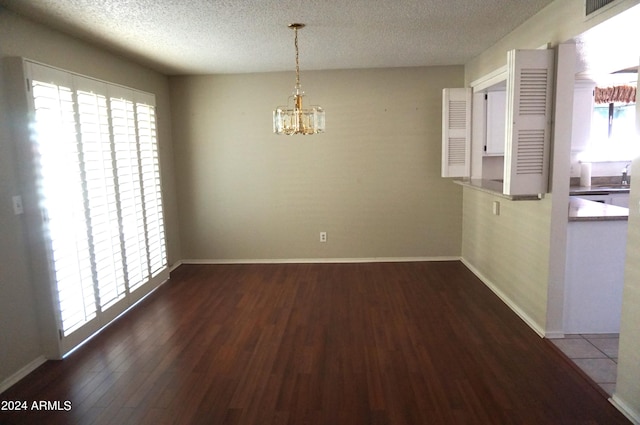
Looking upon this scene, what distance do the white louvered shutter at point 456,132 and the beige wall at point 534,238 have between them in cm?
32

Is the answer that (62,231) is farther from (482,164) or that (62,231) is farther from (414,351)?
(482,164)

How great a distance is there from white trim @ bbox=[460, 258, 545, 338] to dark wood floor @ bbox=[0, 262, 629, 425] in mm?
55

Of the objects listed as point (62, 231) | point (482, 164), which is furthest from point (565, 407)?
point (62, 231)

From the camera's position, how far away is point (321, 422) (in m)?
2.26

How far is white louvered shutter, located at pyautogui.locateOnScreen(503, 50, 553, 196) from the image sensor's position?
2926 mm

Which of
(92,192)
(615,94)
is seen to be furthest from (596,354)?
(92,192)

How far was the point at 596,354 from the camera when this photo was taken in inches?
115

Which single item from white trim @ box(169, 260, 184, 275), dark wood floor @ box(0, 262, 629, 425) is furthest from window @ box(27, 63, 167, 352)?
white trim @ box(169, 260, 184, 275)

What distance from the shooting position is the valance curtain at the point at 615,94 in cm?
529

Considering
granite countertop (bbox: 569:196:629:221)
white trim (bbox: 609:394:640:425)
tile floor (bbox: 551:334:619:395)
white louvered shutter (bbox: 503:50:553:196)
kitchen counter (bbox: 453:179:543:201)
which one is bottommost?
tile floor (bbox: 551:334:619:395)

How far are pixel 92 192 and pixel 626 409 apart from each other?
401cm

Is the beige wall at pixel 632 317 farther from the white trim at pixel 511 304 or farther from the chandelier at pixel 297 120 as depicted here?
the chandelier at pixel 297 120

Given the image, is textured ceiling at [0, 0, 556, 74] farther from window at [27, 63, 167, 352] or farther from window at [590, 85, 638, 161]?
window at [590, 85, 638, 161]

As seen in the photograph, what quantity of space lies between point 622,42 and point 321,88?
3.21 metres
